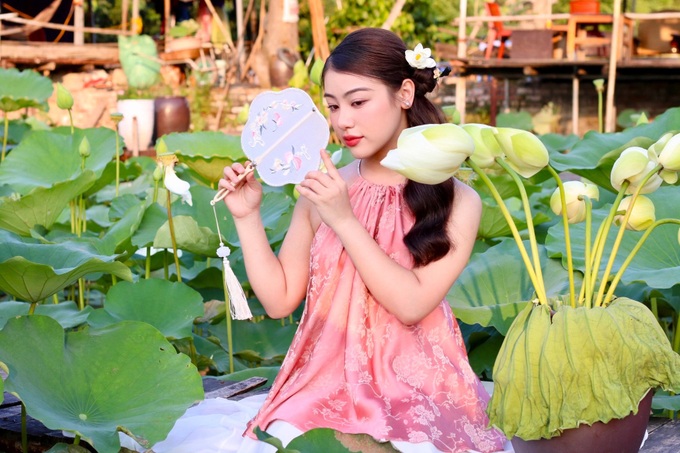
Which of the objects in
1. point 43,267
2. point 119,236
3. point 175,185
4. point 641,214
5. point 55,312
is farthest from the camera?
point 119,236

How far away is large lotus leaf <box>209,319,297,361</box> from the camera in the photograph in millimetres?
2613

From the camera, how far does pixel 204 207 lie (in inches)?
110

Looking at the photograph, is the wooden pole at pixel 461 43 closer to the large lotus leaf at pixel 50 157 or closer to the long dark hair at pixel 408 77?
the large lotus leaf at pixel 50 157

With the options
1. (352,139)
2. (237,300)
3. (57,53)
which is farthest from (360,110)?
(57,53)

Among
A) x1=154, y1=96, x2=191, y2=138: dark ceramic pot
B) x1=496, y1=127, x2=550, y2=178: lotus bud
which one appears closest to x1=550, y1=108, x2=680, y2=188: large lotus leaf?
x1=496, y1=127, x2=550, y2=178: lotus bud

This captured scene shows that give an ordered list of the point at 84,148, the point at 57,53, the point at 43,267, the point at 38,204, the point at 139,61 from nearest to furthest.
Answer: the point at 43,267, the point at 38,204, the point at 84,148, the point at 139,61, the point at 57,53

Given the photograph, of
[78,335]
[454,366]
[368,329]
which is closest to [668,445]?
[454,366]

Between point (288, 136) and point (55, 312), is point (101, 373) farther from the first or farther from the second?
point (55, 312)

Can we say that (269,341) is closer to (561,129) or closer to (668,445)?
(668,445)

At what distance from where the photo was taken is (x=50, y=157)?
3291 mm

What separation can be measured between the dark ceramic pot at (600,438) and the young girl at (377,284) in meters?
0.21

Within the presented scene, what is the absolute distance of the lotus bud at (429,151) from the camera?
1.25 metres

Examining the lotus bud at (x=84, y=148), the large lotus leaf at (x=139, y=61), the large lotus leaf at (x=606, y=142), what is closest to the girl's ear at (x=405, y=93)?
the large lotus leaf at (x=606, y=142)

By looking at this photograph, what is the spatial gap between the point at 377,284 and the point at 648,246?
0.94 m
